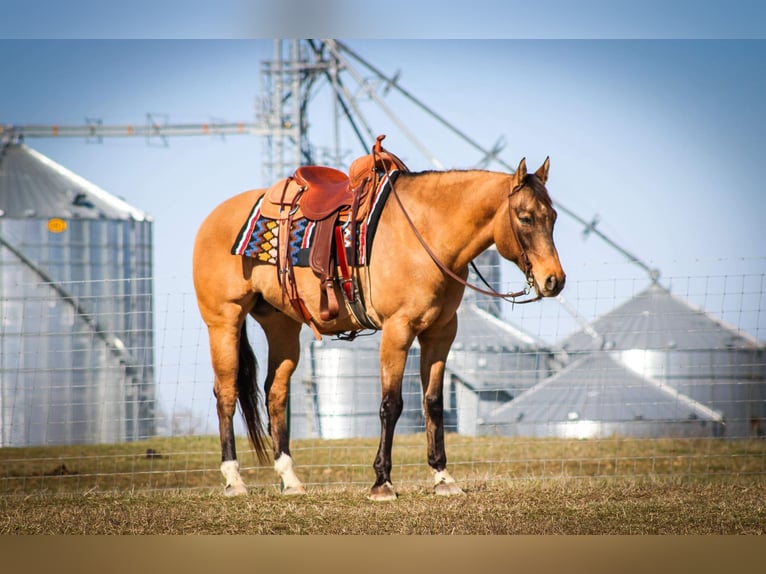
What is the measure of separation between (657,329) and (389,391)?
15.7ft

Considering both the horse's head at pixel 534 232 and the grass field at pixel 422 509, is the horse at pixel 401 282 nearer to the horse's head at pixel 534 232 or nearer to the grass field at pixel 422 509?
the horse's head at pixel 534 232

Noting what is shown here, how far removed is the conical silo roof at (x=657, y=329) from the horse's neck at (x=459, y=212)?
286 centimetres

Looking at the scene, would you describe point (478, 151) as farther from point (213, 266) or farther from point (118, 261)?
point (213, 266)

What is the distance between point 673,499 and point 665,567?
2.49ft

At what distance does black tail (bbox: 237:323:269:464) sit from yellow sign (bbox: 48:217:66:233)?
6119 mm

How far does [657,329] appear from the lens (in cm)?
879


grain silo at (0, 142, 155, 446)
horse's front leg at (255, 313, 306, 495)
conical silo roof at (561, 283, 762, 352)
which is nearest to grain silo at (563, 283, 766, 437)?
conical silo roof at (561, 283, 762, 352)

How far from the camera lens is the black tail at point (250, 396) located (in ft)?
17.9

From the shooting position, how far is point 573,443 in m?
8.20

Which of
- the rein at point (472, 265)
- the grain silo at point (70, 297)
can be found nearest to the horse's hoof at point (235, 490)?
the rein at point (472, 265)

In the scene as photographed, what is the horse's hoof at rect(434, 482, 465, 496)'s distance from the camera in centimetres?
479

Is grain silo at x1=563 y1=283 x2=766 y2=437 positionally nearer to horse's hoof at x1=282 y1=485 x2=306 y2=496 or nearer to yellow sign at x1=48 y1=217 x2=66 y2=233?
horse's hoof at x1=282 y1=485 x2=306 y2=496

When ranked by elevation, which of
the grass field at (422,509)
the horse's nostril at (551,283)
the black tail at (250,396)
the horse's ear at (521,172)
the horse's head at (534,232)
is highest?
the horse's ear at (521,172)
